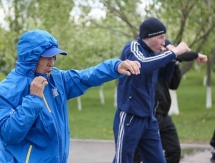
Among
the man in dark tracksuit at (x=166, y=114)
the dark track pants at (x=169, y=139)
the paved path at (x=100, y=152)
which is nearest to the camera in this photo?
the man in dark tracksuit at (x=166, y=114)

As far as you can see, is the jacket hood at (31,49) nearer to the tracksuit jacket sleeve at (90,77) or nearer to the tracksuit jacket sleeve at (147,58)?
the tracksuit jacket sleeve at (90,77)

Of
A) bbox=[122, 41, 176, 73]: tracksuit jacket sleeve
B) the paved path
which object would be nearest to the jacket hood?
bbox=[122, 41, 176, 73]: tracksuit jacket sleeve

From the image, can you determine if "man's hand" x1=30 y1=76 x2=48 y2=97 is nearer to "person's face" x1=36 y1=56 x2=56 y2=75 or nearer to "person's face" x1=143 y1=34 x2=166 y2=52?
"person's face" x1=36 y1=56 x2=56 y2=75

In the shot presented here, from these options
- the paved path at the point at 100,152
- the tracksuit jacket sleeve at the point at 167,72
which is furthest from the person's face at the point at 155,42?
the paved path at the point at 100,152

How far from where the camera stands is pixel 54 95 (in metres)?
4.02

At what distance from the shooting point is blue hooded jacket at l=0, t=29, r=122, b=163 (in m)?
3.70

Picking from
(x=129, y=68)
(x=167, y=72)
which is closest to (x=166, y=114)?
(x=167, y=72)

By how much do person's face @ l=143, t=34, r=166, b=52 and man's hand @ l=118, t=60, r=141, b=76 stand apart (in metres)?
2.15

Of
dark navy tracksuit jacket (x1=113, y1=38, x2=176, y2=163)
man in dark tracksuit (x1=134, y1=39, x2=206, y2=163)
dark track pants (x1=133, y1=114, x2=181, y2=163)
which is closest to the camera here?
dark navy tracksuit jacket (x1=113, y1=38, x2=176, y2=163)

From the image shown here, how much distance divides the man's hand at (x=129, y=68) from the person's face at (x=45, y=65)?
1.61 ft

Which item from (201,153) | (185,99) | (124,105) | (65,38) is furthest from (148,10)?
(185,99)

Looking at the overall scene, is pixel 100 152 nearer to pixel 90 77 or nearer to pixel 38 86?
pixel 90 77

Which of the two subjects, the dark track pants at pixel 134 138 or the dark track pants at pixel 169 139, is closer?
the dark track pants at pixel 134 138

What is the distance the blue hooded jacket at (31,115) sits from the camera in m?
3.70
